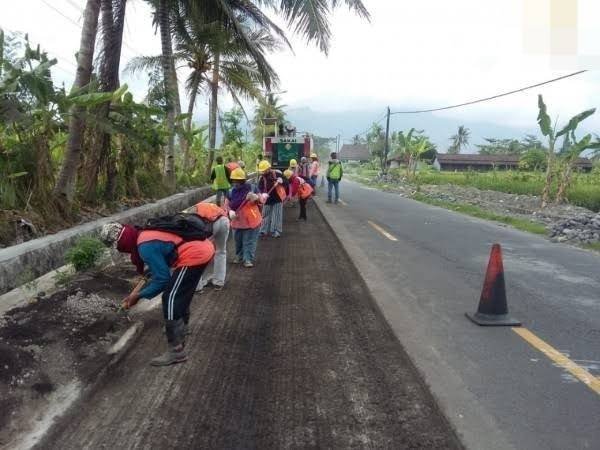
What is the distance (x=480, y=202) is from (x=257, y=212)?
18237 mm

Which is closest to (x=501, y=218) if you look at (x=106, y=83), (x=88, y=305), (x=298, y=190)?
(x=298, y=190)

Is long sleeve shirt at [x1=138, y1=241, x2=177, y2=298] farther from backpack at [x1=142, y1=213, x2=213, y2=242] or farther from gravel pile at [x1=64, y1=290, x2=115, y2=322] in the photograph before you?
gravel pile at [x1=64, y1=290, x2=115, y2=322]

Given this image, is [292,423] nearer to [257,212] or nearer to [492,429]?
[492,429]

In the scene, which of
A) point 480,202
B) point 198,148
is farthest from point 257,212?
point 480,202

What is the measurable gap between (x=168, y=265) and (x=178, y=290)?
0.79 ft

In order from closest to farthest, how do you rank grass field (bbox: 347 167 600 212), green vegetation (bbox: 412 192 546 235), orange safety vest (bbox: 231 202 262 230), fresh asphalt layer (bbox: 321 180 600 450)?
1. fresh asphalt layer (bbox: 321 180 600 450)
2. orange safety vest (bbox: 231 202 262 230)
3. green vegetation (bbox: 412 192 546 235)
4. grass field (bbox: 347 167 600 212)

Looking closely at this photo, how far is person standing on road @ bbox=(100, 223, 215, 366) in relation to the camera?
3.98 meters

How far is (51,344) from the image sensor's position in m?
4.21

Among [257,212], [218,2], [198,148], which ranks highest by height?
[218,2]

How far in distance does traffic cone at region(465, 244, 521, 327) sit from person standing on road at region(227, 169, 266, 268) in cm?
346

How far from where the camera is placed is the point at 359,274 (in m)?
7.52

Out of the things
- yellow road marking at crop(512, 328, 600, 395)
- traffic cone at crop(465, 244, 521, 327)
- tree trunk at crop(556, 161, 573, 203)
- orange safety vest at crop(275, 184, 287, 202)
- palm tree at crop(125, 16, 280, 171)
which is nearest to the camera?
yellow road marking at crop(512, 328, 600, 395)

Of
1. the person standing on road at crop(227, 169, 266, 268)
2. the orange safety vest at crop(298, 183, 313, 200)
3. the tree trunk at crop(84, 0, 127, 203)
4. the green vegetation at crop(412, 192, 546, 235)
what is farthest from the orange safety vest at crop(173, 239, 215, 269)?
the green vegetation at crop(412, 192, 546, 235)

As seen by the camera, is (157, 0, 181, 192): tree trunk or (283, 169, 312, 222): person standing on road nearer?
(157, 0, 181, 192): tree trunk
